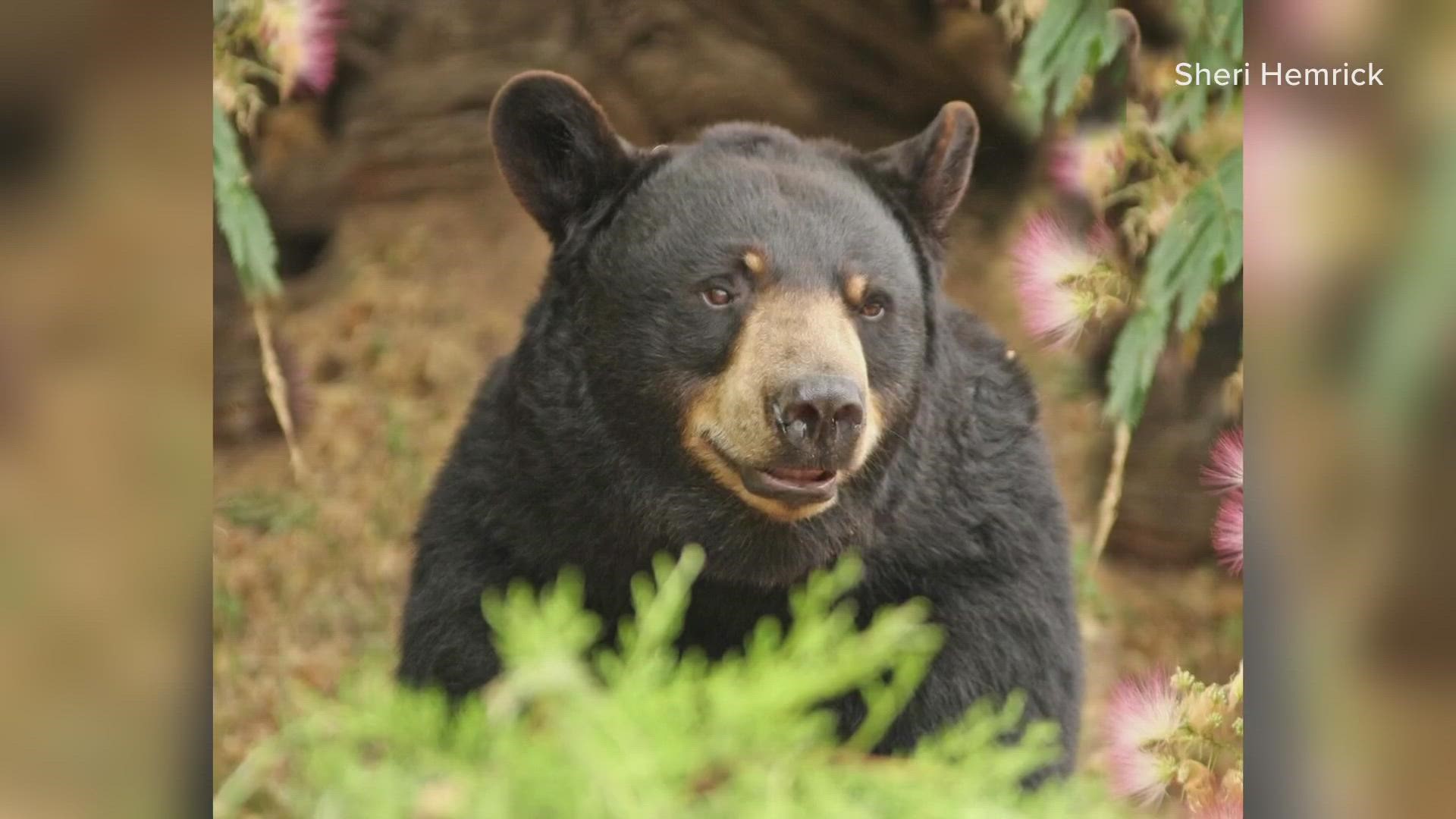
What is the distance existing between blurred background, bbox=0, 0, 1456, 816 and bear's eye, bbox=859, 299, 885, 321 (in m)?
0.69

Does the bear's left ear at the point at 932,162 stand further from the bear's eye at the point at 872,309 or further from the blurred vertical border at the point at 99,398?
the blurred vertical border at the point at 99,398

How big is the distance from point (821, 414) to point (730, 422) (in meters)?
0.26

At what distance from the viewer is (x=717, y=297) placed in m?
3.05

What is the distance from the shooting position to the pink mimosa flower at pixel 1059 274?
12.4 ft

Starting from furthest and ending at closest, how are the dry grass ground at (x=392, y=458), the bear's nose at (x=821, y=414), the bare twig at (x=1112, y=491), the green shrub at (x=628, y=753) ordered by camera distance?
the bare twig at (x=1112, y=491)
the dry grass ground at (x=392, y=458)
the bear's nose at (x=821, y=414)
the green shrub at (x=628, y=753)

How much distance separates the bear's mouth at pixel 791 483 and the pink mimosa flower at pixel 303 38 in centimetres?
145

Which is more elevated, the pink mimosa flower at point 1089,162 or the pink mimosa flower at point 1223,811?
the pink mimosa flower at point 1089,162

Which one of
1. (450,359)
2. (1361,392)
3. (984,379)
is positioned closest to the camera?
(1361,392)

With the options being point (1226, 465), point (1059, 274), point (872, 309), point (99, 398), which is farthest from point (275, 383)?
point (1226, 465)

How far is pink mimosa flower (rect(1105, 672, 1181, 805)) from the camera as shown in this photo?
147 inches

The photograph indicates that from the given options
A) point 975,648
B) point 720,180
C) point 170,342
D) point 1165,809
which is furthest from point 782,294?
point 1165,809

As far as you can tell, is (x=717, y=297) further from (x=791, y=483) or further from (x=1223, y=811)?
(x=1223, y=811)

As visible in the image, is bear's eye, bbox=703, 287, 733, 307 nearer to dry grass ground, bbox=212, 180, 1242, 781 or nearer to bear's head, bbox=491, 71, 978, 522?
bear's head, bbox=491, 71, 978, 522

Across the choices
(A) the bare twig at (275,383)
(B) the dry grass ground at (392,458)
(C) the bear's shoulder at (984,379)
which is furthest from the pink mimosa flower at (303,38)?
(C) the bear's shoulder at (984,379)
